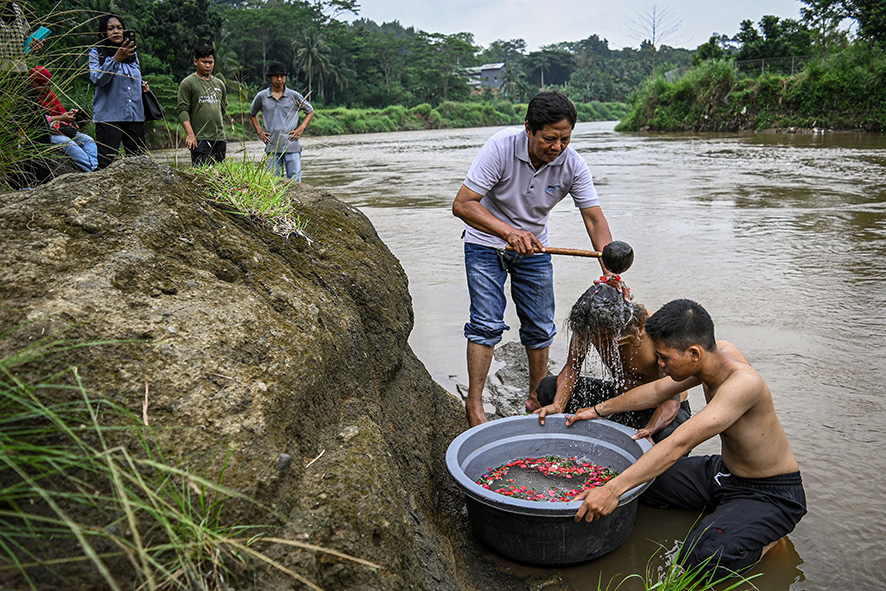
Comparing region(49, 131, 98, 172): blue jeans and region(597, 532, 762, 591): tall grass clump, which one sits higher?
region(49, 131, 98, 172): blue jeans

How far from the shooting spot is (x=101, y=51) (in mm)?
5691

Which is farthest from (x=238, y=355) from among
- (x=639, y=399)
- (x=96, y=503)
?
(x=639, y=399)

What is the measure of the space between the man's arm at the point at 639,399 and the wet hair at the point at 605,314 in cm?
30

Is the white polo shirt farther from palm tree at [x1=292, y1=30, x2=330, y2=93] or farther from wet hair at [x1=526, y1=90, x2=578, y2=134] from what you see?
palm tree at [x1=292, y1=30, x2=330, y2=93]

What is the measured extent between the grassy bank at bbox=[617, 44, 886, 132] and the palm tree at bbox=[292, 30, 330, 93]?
31.5 m

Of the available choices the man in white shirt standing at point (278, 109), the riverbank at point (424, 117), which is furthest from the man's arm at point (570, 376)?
the riverbank at point (424, 117)

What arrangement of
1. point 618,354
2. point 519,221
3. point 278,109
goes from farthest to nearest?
point 278,109
point 519,221
point 618,354

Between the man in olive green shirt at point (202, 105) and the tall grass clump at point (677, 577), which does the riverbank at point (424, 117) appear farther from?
the tall grass clump at point (677, 577)

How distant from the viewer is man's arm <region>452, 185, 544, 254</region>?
11.3 ft

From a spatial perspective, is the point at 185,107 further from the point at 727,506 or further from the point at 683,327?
the point at 727,506

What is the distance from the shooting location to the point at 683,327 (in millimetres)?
2770

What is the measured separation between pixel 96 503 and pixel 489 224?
8.00 ft

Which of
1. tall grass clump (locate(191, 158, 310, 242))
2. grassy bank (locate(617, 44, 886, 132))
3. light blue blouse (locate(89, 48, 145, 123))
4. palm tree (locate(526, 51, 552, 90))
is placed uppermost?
palm tree (locate(526, 51, 552, 90))

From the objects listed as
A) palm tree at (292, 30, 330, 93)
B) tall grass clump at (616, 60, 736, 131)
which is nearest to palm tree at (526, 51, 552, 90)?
palm tree at (292, 30, 330, 93)
